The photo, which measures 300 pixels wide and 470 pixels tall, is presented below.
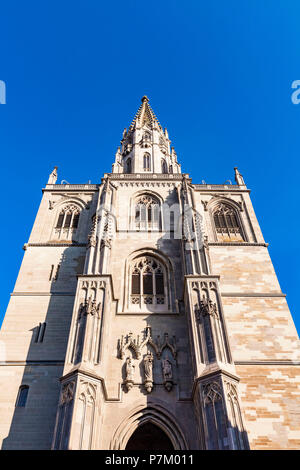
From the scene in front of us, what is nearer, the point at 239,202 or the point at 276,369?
the point at 276,369

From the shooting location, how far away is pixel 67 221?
66.8 feet

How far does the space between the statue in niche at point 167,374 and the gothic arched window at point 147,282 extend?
298 cm

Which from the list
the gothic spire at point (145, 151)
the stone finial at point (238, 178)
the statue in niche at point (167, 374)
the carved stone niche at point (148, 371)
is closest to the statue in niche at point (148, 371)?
the carved stone niche at point (148, 371)

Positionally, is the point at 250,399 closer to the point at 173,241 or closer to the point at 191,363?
the point at 191,363

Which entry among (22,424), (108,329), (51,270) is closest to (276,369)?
(108,329)

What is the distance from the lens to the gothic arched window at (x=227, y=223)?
64.4 ft

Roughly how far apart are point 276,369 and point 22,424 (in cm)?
916

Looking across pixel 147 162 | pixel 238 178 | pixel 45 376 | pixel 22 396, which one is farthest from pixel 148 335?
pixel 147 162

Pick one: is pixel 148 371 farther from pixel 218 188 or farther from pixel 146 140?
pixel 146 140

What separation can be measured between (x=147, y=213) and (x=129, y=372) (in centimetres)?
957

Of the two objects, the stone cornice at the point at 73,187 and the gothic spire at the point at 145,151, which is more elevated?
the gothic spire at the point at 145,151

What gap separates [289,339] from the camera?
47.4 feet

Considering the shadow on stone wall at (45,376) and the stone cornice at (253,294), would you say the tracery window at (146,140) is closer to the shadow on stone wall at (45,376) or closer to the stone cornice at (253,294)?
the shadow on stone wall at (45,376)

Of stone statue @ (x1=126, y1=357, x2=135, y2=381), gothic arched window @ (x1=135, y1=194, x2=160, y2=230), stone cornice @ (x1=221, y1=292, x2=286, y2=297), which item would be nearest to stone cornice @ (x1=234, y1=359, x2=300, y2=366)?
stone cornice @ (x1=221, y1=292, x2=286, y2=297)
